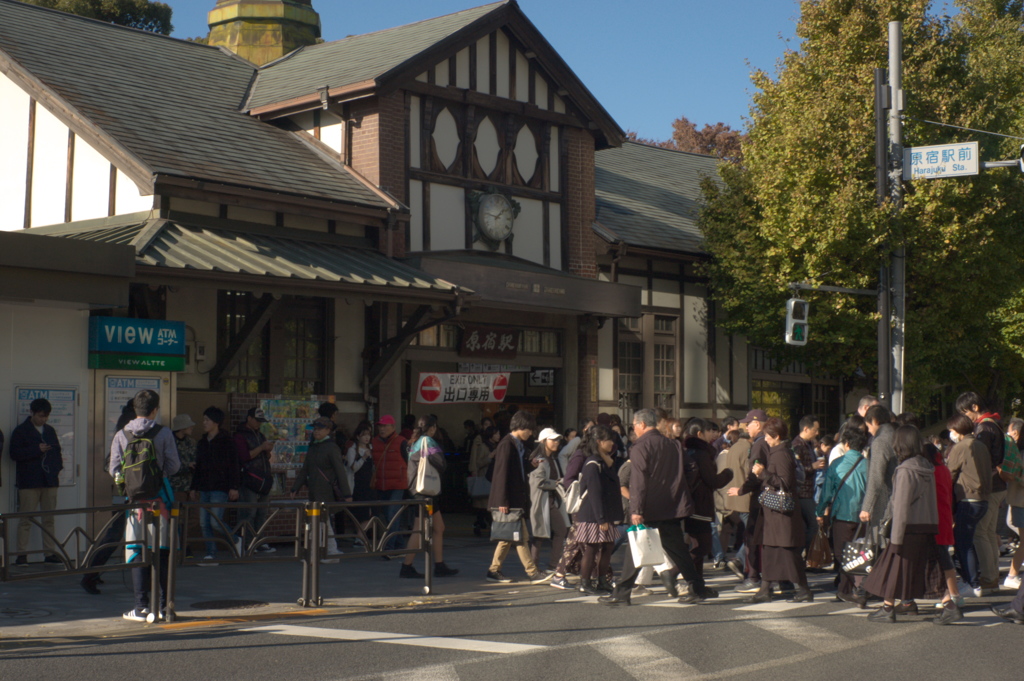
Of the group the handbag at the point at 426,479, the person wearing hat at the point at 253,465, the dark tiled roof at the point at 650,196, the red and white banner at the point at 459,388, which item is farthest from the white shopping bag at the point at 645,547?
the dark tiled roof at the point at 650,196

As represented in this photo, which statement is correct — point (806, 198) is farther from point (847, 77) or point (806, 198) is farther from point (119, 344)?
point (119, 344)

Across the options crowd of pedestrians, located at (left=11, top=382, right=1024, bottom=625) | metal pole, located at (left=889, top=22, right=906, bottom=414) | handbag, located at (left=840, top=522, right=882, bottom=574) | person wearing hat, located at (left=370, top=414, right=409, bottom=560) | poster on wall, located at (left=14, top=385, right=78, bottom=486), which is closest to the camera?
crowd of pedestrians, located at (left=11, top=382, right=1024, bottom=625)

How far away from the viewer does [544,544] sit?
16.3 metres

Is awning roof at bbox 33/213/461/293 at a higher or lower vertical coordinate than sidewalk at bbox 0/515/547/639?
higher

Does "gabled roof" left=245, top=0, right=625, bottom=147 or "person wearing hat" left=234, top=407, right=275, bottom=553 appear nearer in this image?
"person wearing hat" left=234, top=407, right=275, bottom=553

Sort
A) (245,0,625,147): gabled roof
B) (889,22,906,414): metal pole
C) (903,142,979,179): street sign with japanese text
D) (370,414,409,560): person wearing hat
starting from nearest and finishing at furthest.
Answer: (370,414,409,560): person wearing hat → (903,142,979,179): street sign with japanese text → (889,22,906,414): metal pole → (245,0,625,147): gabled roof

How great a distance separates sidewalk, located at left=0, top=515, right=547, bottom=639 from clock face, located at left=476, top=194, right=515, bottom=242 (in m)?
6.34

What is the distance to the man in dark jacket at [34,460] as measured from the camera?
1225 cm

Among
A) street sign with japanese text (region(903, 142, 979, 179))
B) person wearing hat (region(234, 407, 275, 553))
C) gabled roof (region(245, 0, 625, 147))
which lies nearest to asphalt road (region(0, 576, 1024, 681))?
person wearing hat (region(234, 407, 275, 553))

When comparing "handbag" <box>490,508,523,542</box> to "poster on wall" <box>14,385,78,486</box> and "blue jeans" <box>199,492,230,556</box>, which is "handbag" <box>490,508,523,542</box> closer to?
"blue jeans" <box>199,492,230,556</box>

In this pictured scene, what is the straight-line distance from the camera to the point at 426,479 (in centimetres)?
1241

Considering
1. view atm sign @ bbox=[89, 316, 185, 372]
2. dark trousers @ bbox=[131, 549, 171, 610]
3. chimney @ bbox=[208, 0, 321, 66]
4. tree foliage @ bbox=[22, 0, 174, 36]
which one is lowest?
dark trousers @ bbox=[131, 549, 171, 610]

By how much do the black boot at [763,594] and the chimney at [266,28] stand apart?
1694 centimetres

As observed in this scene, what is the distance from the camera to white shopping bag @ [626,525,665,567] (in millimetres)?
10320
